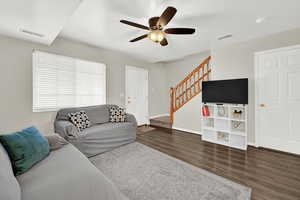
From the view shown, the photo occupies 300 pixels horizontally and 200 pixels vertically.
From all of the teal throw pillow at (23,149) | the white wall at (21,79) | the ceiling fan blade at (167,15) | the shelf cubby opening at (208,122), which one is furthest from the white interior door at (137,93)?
the teal throw pillow at (23,149)

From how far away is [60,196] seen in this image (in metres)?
0.92

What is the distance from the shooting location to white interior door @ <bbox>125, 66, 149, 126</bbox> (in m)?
4.59

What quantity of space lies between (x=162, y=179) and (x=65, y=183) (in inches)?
50.0

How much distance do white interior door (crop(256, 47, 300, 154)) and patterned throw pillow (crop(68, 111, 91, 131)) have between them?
3.85 metres

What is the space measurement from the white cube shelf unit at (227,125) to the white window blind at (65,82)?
10.1 ft

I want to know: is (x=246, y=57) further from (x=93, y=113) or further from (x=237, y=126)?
(x=93, y=113)

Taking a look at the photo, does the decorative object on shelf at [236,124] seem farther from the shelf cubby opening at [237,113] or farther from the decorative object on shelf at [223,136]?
the decorative object on shelf at [223,136]

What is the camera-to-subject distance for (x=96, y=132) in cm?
257

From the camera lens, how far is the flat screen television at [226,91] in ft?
9.33

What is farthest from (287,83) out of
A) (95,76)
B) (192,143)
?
(95,76)

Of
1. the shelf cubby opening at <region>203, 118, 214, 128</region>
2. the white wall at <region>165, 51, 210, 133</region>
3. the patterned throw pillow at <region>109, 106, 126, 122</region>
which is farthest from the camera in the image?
the white wall at <region>165, 51, 210, 133</region>

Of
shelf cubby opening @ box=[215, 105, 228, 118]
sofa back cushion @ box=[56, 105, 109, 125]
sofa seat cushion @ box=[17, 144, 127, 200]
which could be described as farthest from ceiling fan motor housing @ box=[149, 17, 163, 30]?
shelf cubby opening @ box=[215, 105, 228, 118]

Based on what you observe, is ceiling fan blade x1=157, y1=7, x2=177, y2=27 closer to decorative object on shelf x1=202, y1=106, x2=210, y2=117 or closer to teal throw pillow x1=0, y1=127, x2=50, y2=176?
teal throw pillow x1=0, y1=127, x2=50, y2=176

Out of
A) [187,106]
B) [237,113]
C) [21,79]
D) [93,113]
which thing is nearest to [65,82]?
[21,79]
